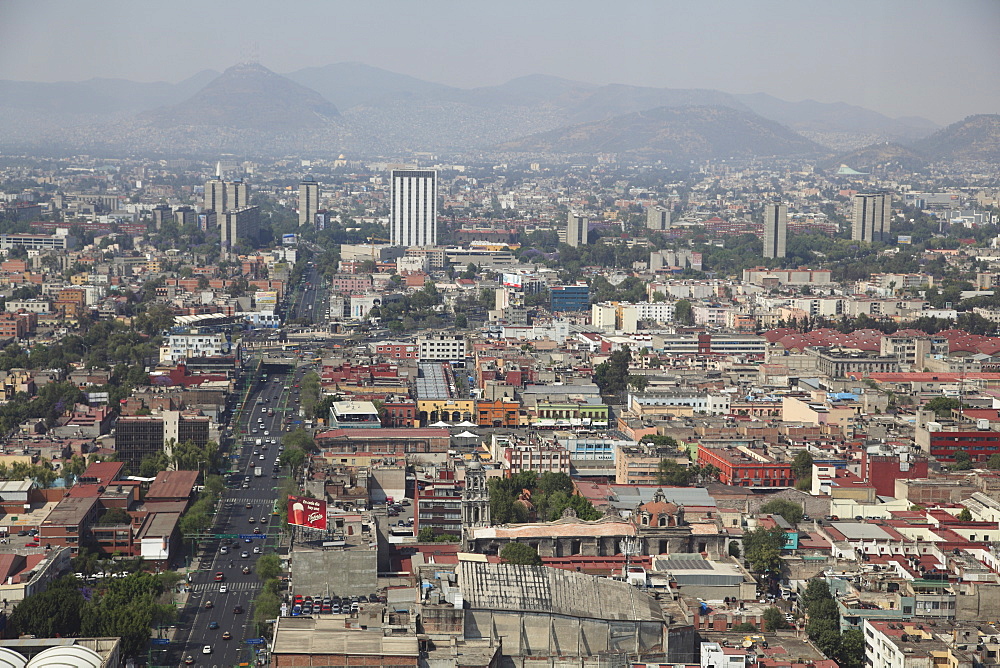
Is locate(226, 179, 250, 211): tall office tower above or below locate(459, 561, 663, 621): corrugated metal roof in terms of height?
above

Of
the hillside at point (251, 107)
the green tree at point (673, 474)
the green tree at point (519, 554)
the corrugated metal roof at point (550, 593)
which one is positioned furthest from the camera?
the hillside at point (251, 107)

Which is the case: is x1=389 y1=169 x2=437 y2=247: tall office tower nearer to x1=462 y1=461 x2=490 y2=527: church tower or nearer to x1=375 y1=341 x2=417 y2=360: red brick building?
x1=375 y1=341 x2=417 y2=360: red brick building

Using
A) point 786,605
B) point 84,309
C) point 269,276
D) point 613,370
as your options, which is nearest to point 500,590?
point 786,605

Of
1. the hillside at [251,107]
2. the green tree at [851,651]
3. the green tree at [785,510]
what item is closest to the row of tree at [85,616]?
the green tree at [851,651]

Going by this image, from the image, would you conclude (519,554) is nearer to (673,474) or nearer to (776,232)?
(673,474)

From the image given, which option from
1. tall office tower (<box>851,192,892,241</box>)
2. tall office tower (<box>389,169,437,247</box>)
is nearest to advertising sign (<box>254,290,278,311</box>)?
tall office tower (<box>389,169,437,247</box>)

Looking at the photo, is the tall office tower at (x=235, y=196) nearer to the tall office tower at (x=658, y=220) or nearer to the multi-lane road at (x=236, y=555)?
the tall office tower at (x=658, y=220)
